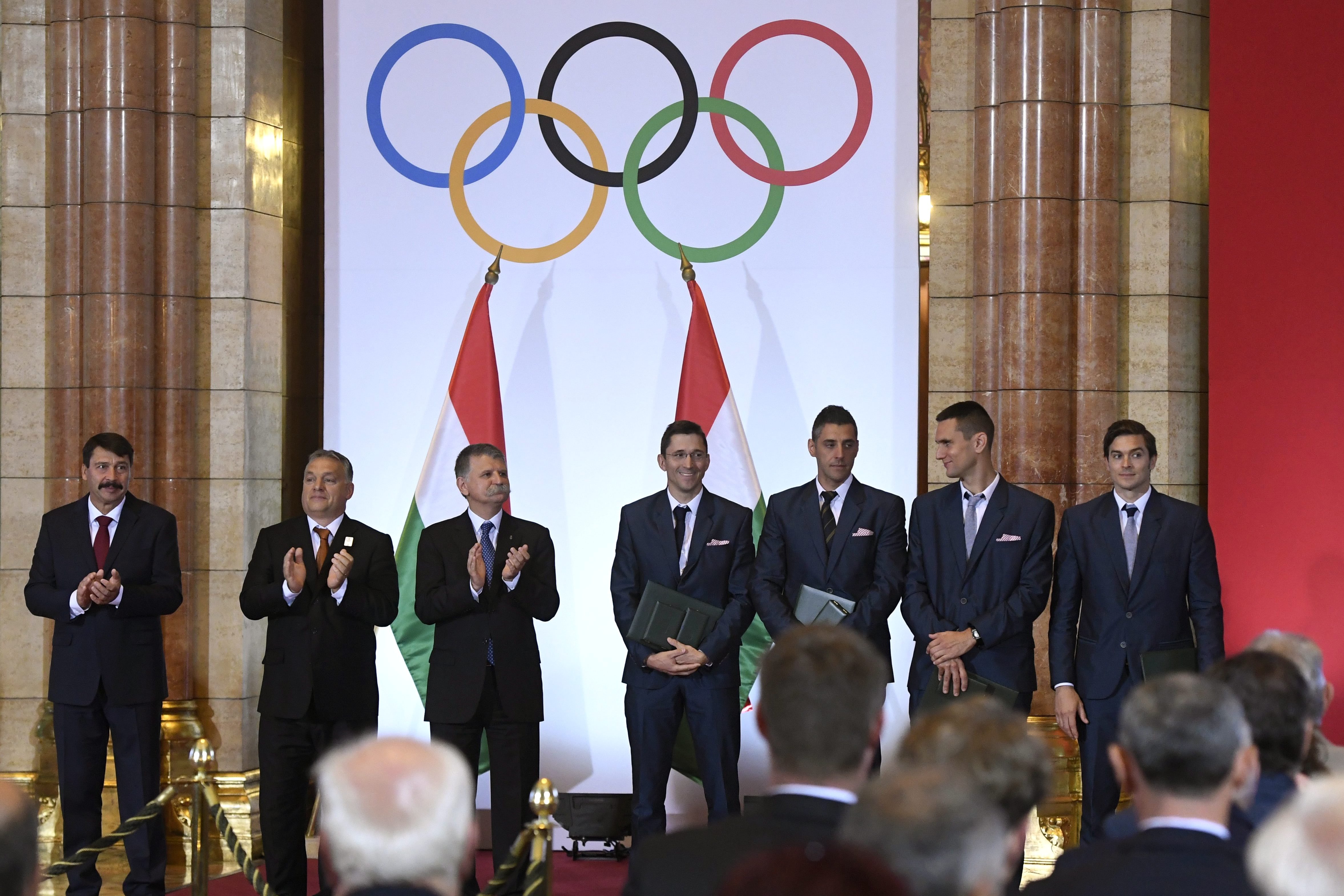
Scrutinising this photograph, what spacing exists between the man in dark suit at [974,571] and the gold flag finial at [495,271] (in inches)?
95.6

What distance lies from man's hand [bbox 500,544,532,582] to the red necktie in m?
1.51

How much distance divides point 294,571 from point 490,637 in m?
0.76

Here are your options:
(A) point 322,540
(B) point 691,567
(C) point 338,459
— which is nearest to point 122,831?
(A) point 322,540

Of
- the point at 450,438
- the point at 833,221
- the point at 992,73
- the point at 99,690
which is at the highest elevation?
the point at 992,73

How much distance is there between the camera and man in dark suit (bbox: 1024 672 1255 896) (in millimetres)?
2047

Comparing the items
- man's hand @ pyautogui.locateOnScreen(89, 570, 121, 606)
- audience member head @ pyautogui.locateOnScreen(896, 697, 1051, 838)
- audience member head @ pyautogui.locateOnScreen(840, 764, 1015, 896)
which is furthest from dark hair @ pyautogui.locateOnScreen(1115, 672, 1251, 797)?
man's hand @ pyautogui.locateOnScreen(89, 570, 121, 606)

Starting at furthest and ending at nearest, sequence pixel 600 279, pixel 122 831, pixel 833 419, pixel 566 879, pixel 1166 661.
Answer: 1. pixel 600 279
2. pixel 566 879
3. pixel 833 419
4. pixel 1166 661
5. pixel 122 831

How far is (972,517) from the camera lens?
17.3ft

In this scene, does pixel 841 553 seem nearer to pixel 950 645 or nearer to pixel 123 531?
pixel 950 645

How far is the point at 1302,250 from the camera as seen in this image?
20.0 ft

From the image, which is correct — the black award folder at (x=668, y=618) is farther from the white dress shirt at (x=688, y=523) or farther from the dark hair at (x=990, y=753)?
the dark hair at (x=990, y=753)

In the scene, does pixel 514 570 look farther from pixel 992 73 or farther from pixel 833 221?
pixel 992 73

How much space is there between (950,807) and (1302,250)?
5.35 metres

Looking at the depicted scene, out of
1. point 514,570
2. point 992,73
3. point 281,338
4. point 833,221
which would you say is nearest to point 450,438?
point 281,338
